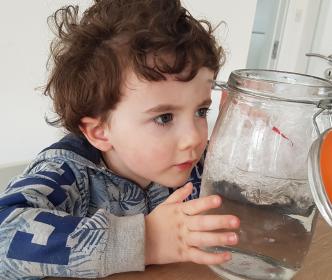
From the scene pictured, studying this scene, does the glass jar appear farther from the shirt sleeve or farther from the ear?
the ear

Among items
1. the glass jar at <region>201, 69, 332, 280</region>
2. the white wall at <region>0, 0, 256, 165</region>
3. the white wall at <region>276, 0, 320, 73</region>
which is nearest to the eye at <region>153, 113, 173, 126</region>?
the glass jar at <region>201, 69, 332, 280</region>

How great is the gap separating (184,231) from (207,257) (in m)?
0.03

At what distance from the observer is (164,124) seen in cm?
48

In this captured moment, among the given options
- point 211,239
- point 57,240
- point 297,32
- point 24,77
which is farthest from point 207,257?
point 297,32

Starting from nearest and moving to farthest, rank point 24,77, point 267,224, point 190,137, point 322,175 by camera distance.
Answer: point 322,175 → point 267,224 → point 190,137 → point 24,77

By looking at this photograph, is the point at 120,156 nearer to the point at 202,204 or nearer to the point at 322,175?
the point at 202,204

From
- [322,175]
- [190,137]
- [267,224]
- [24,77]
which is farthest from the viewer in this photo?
[24,77]

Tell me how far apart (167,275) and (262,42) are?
1942mm

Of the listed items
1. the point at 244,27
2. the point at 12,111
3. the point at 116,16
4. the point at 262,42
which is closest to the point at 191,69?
the point at 116,16

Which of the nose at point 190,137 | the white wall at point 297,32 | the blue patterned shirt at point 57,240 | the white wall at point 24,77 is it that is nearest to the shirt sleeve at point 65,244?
the blue patterned shirt at point 57,240

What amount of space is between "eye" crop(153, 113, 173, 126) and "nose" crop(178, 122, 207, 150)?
0.02 metres

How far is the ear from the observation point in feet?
1.78

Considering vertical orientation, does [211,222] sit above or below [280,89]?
below

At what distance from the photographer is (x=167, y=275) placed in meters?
0.37
